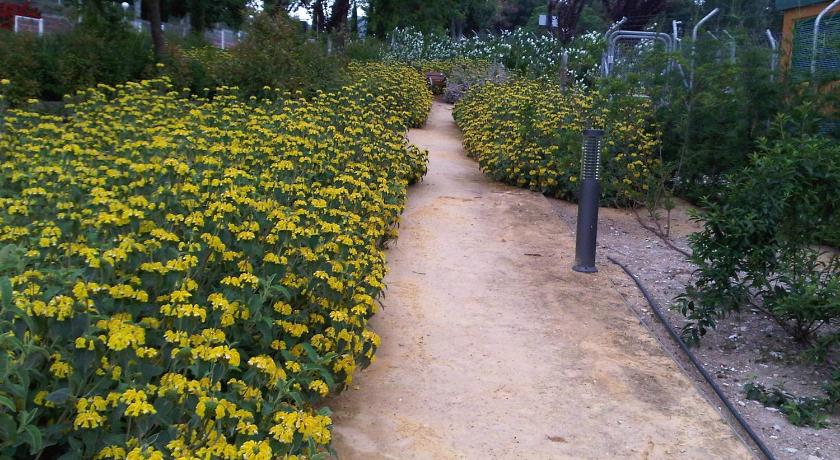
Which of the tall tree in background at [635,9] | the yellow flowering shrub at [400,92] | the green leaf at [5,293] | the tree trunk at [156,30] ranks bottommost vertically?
the green leaf at [5,293]

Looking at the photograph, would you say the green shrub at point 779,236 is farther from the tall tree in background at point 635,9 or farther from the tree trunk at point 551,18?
the tall tree in background at point 635,9

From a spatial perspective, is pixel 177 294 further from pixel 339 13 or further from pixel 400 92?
pixel 339 13

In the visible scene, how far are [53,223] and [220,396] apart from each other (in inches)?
48.9

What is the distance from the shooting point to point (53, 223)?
11.7 feet

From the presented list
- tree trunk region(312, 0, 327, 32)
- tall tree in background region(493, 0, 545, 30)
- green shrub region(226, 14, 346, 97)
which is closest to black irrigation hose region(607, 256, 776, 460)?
green shrub region(226, 14, 346, 97)

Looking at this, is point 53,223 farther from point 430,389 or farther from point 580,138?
point 580,138

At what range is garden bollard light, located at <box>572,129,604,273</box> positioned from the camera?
7.07 metres

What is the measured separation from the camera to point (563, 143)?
9898 mm

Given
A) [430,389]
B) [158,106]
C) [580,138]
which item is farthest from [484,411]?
[580,138]

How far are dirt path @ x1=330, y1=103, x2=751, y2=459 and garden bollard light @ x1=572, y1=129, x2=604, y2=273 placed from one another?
167mm

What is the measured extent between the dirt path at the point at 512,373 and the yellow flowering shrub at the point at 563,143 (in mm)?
2074

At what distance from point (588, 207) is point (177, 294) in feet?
15.5

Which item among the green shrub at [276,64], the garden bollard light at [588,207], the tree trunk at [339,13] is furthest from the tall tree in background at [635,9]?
the garden bollard light at [588,207]

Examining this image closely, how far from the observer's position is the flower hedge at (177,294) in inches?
102
